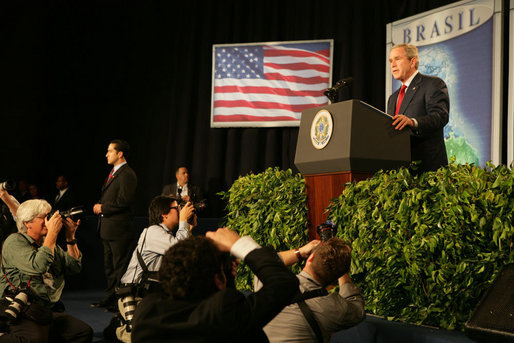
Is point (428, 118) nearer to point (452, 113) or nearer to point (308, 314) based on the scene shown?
point (308, 314)

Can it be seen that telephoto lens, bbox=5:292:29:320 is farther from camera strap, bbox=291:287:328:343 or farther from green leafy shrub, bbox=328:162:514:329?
green leafy shrub, bbox=328:162:514:329

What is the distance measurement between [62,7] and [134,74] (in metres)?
1.55

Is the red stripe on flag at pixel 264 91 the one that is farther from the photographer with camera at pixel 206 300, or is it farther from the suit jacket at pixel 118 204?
the photographer with camera at pixel 206 300

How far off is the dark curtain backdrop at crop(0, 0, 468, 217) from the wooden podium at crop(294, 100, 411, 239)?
184 inches

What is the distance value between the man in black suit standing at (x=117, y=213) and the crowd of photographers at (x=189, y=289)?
1.55 m

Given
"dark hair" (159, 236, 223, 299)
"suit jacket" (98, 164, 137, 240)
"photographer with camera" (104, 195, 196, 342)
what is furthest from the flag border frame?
"dark hair" (159, 236, 223, 299)

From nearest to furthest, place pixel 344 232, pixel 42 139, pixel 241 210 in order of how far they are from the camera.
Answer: pixel 344 232 → pixel 241 210 → pixel 42 139

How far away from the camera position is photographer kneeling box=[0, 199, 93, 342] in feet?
10.2

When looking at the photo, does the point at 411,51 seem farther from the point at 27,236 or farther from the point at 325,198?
the point at 27,236

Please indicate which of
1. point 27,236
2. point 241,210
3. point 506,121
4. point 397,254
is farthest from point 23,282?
point 506,121

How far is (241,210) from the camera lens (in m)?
4.03

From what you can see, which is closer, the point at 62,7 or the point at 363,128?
the point at 363,128

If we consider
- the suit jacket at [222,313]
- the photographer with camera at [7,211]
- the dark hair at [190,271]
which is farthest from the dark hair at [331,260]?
the photographer with camera at [7,211]

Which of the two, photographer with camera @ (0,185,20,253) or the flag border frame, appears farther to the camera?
the flag border frame
